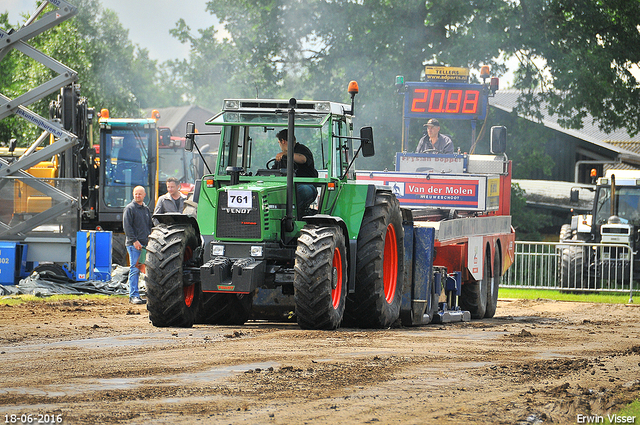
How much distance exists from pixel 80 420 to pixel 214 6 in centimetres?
2742

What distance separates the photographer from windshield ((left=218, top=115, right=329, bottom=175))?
10578 millimetres

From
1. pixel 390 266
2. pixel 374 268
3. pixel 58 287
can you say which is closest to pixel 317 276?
pixel 374 268

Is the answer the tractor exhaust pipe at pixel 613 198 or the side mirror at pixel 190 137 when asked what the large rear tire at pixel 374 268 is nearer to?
the side mirror at pixel 190 137

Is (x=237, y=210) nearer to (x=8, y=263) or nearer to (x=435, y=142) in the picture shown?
(x=435, y=142)

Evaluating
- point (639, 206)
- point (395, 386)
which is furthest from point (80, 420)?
point (639, 206)

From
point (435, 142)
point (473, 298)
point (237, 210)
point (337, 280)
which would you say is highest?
point (435, 142)

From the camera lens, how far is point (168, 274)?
31.9ft

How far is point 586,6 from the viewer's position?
27359 millimetres

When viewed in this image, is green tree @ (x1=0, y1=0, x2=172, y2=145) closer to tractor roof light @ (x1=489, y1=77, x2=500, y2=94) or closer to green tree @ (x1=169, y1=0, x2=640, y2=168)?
green tree @ (x1=169, y1=0, x2=640, y2=168)

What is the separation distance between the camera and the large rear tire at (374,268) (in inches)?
402

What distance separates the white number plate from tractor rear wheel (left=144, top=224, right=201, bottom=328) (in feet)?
2.32

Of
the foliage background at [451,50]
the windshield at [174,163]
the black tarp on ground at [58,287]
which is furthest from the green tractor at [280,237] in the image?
the foliage background at [451,50]

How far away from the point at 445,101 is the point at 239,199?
7.85 metres

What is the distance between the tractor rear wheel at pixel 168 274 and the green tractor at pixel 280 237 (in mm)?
13
